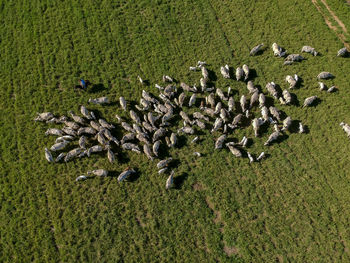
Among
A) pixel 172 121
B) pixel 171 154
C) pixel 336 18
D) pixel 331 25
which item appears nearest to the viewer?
pixel 171 154

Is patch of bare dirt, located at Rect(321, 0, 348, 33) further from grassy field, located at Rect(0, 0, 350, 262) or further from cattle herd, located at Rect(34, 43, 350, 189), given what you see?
cattle herd, located at Rect(34, 43, 350, 189)

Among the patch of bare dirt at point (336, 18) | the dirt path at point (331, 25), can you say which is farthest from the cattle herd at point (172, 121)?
the patch of bare dirt at point (336, 18)

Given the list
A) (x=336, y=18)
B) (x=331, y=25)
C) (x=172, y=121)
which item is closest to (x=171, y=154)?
(x=172, y=121)

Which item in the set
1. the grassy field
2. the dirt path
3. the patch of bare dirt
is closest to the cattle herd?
the grassy field

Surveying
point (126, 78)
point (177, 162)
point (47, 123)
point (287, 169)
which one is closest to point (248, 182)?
→ point (287, 169)

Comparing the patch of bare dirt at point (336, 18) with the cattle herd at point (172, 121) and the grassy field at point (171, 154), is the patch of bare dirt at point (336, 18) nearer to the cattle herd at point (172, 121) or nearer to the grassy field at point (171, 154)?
the grassy field at point (171, 154)

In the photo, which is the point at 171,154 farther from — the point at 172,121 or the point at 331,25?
the point at 331,25
